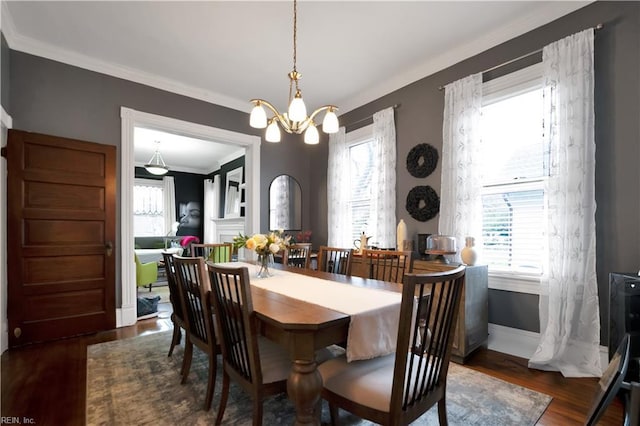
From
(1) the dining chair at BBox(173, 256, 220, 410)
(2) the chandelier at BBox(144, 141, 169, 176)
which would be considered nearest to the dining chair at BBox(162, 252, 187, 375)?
(1) the dining chair at BBox(173, 256, 220, 410)

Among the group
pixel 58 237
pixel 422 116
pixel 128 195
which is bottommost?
pixel 58 237

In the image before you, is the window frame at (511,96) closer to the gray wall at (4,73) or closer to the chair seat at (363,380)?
the chair seat at (363,380)

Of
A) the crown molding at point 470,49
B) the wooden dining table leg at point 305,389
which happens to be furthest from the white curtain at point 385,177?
the wooden dining table leg at point 305,389

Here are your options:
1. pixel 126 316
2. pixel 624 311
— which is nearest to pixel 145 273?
pixel 126 316

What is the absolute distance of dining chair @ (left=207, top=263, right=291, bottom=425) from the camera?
55.4 inches

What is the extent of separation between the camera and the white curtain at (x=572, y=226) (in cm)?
229

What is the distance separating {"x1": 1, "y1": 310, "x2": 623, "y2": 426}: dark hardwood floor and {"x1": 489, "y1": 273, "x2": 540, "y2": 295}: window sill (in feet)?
1.93

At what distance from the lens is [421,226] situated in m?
3.53

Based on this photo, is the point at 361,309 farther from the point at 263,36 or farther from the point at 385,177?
the point at 263,36

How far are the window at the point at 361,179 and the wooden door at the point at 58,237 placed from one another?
304 centimetres

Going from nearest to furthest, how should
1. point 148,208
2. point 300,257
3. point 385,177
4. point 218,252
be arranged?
point 218,252 → point 300,257 → point 385,177 → point 148,208

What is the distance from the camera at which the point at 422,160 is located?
3.52 metres

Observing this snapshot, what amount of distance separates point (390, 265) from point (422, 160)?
1.59 metres

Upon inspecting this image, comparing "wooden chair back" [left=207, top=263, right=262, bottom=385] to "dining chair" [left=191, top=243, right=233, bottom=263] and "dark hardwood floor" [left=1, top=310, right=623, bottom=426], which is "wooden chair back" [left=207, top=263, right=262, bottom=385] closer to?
"dark hardwood floor" [left=1, top=310, right=623, bottom=426]
